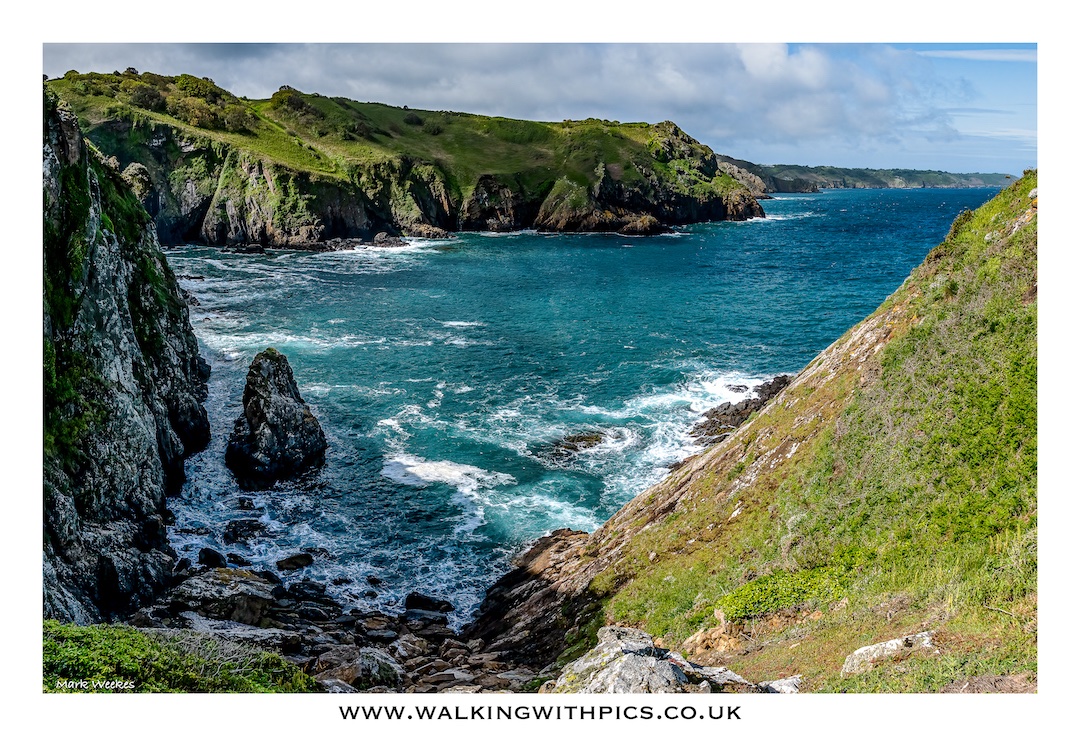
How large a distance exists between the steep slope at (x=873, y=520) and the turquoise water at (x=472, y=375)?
995cm

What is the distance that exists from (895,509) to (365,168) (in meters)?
131

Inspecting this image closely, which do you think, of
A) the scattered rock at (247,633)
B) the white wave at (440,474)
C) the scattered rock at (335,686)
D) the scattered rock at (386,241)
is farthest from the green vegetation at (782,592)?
the scattered rock at (386,241)

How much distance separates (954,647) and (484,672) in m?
11.8

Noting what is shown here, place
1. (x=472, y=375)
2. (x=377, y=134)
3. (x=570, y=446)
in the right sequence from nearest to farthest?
(x=570, y=446) → (x=472, y=375) → (x=377, y=134)

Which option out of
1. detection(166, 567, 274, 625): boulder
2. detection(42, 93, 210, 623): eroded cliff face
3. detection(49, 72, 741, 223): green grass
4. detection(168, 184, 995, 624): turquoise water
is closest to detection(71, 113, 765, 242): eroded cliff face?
detection(49, 72, 741, 223): green grass

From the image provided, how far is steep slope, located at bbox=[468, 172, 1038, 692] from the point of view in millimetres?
13844

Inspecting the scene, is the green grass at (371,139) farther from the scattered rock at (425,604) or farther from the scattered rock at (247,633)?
the scattered rock at (247,633)

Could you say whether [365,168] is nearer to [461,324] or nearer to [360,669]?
[461,324]

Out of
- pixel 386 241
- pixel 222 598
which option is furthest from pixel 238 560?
pixel 386 241

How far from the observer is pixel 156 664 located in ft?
42.5

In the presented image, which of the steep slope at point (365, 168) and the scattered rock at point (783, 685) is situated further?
the steep slope at point (365, 168)

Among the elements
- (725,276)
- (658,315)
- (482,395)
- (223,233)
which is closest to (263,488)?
(482,395)

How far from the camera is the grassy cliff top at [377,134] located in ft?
412

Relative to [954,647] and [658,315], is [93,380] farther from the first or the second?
[658,315]
